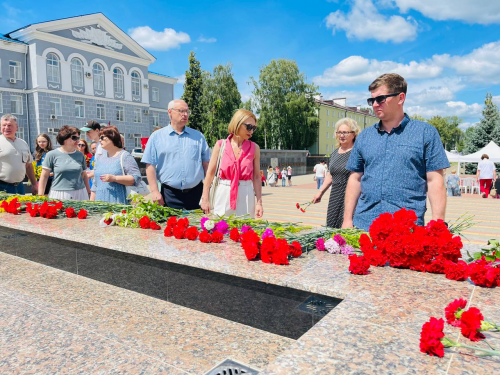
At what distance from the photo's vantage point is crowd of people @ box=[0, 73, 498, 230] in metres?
2.46

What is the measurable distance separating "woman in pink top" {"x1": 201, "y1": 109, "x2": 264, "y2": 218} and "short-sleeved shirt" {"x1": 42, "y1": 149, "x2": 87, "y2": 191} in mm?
2051

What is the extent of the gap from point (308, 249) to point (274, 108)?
40.9 meters

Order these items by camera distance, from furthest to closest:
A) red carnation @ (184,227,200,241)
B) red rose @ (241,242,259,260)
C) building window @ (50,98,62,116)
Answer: building window @ (50,98,62,116) → red carnation @ (184,227,200,241) → red rose @ (241,242,259,260)

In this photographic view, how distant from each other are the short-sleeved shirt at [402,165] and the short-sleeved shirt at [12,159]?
4734 mm

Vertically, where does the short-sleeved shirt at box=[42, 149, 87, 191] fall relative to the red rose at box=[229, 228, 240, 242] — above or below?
above

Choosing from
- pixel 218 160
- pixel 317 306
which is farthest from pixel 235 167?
pixel 317 306

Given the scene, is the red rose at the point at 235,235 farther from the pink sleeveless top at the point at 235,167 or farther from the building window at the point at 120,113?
the building window at the point at 120,113

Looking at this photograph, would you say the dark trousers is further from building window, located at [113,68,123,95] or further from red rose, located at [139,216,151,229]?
building window, located at [113,68,123,95]

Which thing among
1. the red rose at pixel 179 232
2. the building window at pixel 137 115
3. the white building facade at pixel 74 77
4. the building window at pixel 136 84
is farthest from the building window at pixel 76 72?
the red rose at pixel 179 232

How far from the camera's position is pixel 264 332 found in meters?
2.05

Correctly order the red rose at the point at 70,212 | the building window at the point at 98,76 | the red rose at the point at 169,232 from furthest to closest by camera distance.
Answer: the building window at the point at 98,76 → the red rose at the point at 70,212 → the red rose at the point at 169,232

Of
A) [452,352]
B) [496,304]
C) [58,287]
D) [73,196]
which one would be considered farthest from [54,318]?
[73,196]

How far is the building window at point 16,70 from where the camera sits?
88.8 feet

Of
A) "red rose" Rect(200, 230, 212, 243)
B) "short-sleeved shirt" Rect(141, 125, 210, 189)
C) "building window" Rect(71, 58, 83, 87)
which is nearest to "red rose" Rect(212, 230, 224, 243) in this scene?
"red rose" Rect(200, 230, 212, 243)
